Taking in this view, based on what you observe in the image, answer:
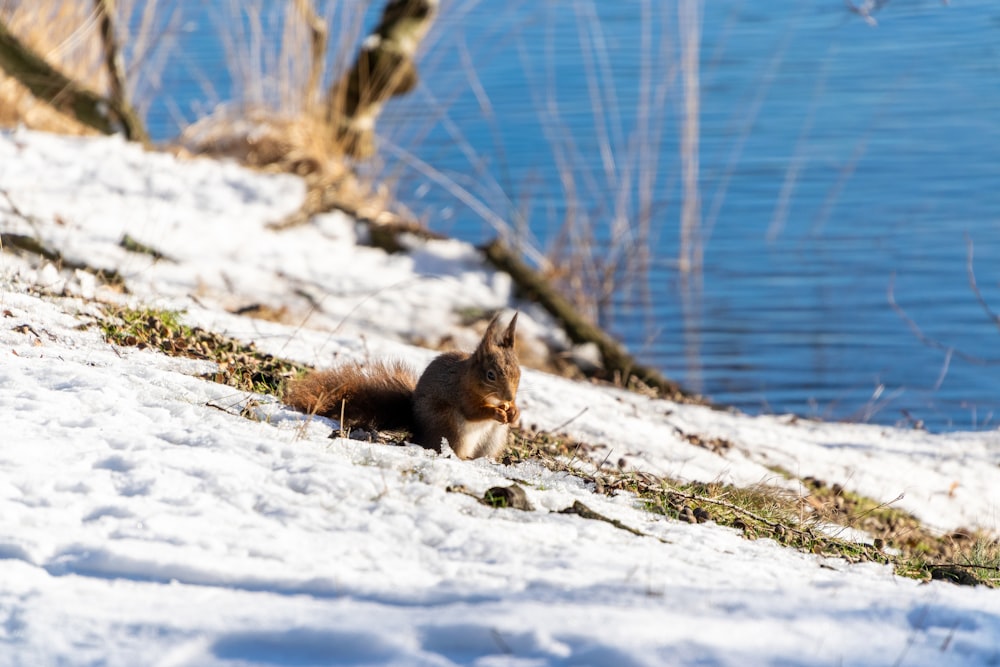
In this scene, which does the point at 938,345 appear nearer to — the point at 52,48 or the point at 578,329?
the point at 578,329

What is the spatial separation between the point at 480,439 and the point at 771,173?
9.27 meters

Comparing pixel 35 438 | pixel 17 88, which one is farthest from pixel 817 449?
pixel 17 88

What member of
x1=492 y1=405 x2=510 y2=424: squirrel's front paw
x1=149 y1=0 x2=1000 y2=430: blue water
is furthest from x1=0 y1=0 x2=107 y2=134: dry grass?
x1=492 y1=405 x2=510 y2=424: squirrel's front paw

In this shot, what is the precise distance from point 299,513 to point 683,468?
255 centimetres

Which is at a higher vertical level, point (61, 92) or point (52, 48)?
point (52, 48)

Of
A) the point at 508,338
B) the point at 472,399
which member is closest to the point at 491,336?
the point at 508,338

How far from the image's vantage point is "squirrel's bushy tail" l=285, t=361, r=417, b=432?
4.04 meters

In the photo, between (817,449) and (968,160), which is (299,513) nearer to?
A: (817,449)

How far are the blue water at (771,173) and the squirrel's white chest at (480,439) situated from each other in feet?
16.0

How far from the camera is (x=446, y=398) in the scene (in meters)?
3.98

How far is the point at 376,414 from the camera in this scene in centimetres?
414

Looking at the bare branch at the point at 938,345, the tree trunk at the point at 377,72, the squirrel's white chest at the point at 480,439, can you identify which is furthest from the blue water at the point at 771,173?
the squirrel's white chest at the point at 480,439

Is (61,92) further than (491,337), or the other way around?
(61,92)

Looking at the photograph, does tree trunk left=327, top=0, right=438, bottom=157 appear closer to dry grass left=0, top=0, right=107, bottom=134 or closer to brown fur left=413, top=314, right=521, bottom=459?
dry grass left=0, top=0, right=107, bottom=134
